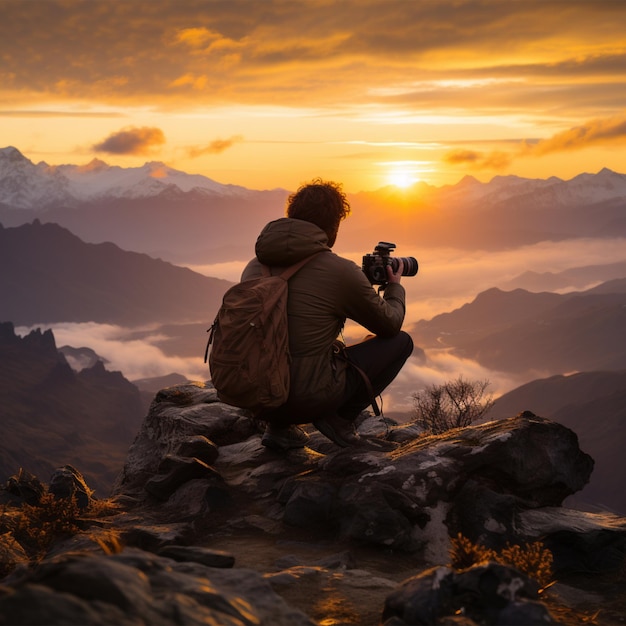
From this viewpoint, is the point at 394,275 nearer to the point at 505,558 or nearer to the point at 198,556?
the point at 505,558

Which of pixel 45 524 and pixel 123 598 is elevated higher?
pixel 123 598

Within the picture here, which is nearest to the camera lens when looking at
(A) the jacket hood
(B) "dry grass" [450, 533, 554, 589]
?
(A) the jacket hood

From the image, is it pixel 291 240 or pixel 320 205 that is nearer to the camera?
pixel 291 240

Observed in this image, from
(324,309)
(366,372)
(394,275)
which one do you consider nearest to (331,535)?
(366,372)

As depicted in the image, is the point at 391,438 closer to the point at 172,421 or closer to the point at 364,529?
the point at 172,421

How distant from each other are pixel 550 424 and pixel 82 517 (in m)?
6.52

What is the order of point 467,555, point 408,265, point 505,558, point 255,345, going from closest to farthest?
point 467,555
point 505,558
point 255,345
point 408,265

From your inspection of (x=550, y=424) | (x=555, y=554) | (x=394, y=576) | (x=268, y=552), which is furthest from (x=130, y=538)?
(x=550, y=424)

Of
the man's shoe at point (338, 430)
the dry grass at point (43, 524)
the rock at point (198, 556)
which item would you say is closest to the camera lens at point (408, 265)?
the man's shoe at point (338, 430)

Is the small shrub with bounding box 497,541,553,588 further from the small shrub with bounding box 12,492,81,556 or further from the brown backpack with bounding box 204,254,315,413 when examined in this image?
the small shrub with bounding box 12,492,81,556

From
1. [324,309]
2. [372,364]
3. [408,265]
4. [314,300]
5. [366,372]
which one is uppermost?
[408,265]

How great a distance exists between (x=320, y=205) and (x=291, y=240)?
648 millimetres

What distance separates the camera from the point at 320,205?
344 inches

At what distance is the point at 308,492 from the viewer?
8781mm
